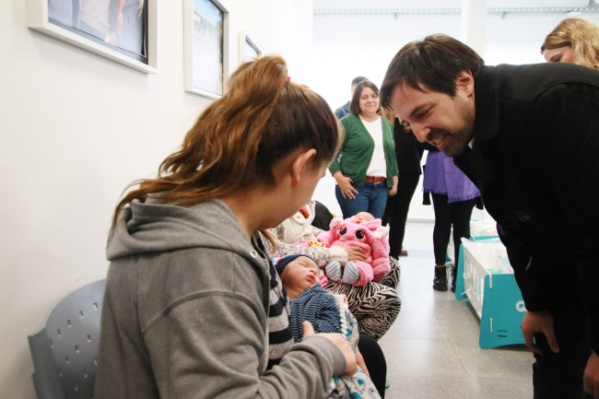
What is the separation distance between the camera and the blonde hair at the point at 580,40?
150cm

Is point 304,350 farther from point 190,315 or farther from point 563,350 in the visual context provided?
point 563,350

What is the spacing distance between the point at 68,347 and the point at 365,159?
8.10 feet

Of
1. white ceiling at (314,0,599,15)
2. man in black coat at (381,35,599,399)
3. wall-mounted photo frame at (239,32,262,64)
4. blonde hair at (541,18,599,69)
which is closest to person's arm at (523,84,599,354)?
man in black coat at (381,35,599,399)

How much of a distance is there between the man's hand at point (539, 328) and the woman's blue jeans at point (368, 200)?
180cm

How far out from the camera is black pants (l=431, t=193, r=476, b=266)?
3215 millimetres

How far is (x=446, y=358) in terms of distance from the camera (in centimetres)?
229

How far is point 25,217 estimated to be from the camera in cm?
85

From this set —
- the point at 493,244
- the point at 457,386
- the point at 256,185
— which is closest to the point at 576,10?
the point at 493,244

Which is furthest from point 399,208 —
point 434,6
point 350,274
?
point 434,6

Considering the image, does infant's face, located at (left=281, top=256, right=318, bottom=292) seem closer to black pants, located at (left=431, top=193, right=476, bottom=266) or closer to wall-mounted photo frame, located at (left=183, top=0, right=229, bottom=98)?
wall-mounted photo frame, located at (left=183, top=0, right=229, bottom=98)

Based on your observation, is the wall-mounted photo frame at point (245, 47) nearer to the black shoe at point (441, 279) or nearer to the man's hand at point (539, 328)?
the man's hand at point (539, 328)

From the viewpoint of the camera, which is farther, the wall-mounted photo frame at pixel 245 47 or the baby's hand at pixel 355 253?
the wall-mounted photo frame at pixel 245 47

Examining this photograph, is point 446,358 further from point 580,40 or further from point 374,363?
point 580,40

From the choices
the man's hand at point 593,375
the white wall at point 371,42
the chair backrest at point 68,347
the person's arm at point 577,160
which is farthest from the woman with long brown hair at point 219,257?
the white wall at point 371,42
